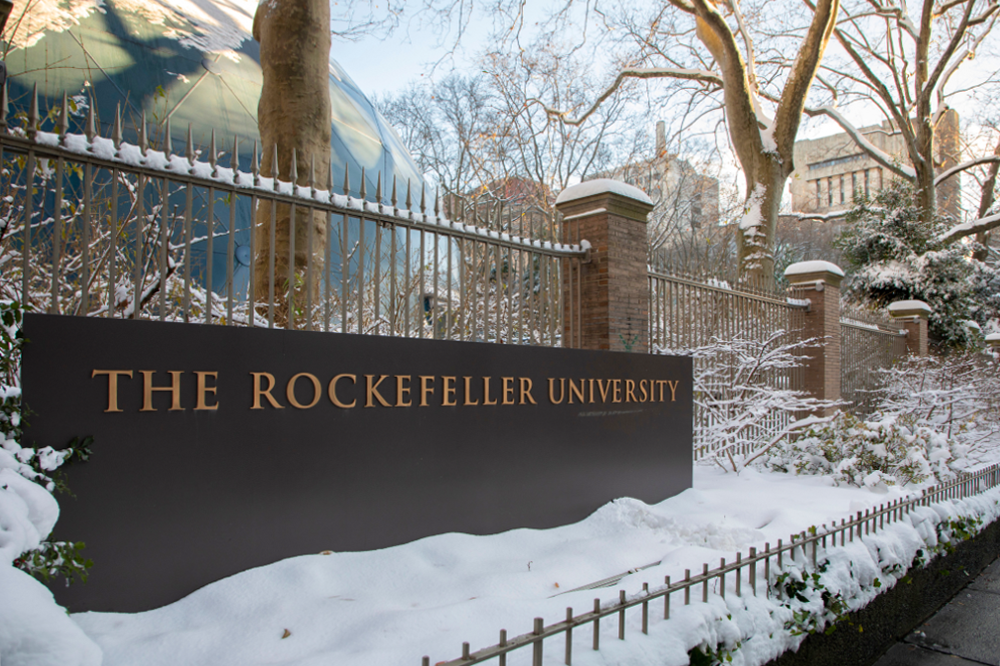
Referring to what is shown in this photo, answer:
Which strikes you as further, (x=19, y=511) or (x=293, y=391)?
(x=293, y=391)

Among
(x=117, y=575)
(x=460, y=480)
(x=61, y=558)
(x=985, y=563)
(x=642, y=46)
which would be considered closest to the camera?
(x=61, y=558)

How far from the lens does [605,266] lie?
582 cm

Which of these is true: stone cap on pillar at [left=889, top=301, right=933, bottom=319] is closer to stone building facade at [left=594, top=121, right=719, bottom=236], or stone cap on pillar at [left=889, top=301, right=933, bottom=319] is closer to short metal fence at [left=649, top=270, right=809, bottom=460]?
short metal fence at [left=649, top=270, right=809, bottom=460]

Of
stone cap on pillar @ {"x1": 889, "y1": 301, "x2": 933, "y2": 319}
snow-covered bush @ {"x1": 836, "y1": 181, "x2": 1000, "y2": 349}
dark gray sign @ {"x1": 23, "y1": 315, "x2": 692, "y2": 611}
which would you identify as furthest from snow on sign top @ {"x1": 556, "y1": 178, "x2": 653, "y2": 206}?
snow-covered bush @ {"x1": 836, "y1": 181, "x2": 1000, "y2": 349}

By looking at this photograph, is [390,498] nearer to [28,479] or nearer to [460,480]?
[460,480]

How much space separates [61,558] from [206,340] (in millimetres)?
1071

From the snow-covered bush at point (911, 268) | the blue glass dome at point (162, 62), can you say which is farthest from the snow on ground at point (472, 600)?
the snow-covered bush at point (911, 268)

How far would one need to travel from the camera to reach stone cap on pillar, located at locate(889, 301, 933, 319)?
49.8 feet

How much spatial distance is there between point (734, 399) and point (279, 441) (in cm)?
562

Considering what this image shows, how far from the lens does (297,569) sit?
321 cm

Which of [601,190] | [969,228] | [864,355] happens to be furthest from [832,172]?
[601,190]

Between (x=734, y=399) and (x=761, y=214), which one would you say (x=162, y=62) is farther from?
(x=734, y=399)

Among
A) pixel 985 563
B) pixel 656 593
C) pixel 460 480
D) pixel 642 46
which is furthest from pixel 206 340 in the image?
pixel 642 46

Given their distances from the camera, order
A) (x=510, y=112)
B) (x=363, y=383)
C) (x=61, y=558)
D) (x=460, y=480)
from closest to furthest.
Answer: (x=61, y=558) < (x=363, y=383) < (x=460, y=480) < (x=510, y=112)
